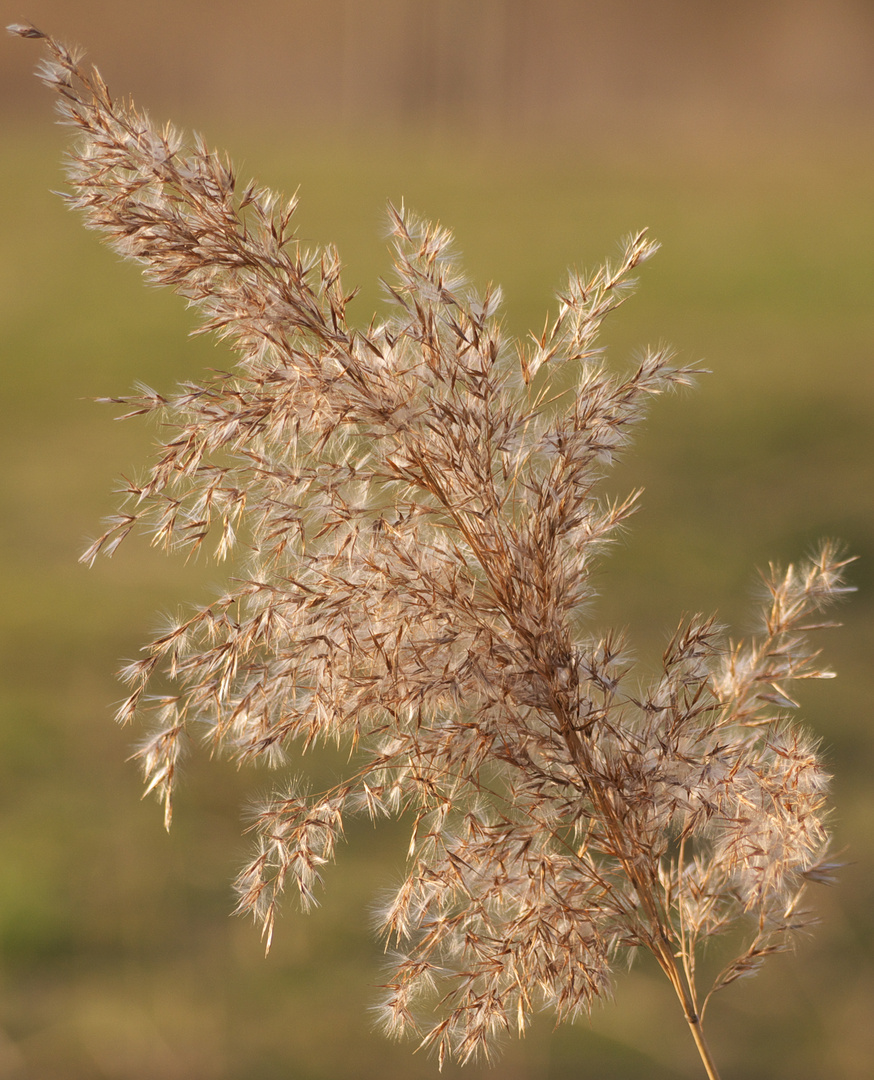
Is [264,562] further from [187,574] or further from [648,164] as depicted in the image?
[648,164]

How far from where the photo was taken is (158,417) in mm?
998

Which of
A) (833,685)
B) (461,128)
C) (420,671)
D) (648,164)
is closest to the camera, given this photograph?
(420,671)

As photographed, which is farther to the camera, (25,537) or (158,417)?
(25,537)

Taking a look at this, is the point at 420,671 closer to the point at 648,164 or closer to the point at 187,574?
the point at 187,574

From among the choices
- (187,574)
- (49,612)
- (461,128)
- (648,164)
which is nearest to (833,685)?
(187,574)

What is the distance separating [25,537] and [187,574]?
850 mm

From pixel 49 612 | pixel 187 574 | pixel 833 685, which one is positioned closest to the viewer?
pixel 833 685

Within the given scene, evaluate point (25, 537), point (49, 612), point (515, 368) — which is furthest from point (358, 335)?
point (25, 537)

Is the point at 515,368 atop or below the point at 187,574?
atop

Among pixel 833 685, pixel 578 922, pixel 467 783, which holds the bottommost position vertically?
pixel 833 685

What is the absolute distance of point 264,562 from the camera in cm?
103

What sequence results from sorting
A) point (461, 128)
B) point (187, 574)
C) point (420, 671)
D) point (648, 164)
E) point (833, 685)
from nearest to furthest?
point (420, 671) → point (833, 685) → point (187, 574) → point (648, 164) → point (461, 128)

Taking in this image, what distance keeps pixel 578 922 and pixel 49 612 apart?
421 cm

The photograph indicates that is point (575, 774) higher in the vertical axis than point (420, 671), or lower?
lower
